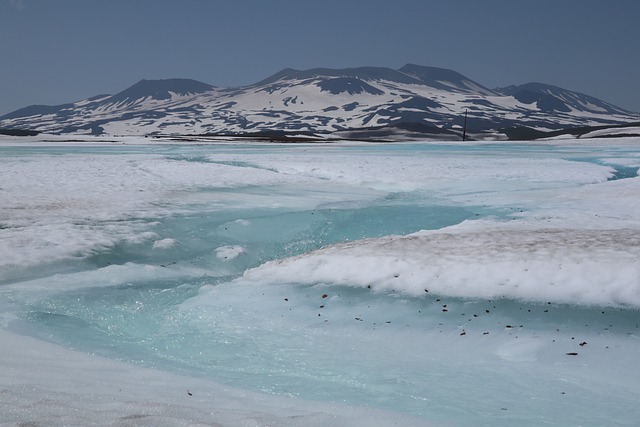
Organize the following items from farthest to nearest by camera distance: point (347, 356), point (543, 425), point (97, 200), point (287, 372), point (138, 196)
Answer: point (138, 196), point (97, 200), point (347, 356), point (287, 372), point (543, 425)

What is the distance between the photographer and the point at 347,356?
5.05m

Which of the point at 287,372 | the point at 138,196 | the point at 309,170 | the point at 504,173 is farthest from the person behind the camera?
the point at 309,170

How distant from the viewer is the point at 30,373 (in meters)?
3.80

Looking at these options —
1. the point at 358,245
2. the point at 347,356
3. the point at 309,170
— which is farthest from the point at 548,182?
the point at 347,356

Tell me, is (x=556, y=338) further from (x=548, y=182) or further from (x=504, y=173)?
(x=504, y=173)

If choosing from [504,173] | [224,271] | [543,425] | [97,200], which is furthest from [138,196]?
[504,173]

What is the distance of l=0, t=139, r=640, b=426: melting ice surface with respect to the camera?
3809mm

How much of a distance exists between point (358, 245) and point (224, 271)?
85.2 inches

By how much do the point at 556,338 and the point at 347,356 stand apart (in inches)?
81.3

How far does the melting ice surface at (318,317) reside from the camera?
3.81m

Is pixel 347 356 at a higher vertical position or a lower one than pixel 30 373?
lower

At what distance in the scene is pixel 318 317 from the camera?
6184 millimetres

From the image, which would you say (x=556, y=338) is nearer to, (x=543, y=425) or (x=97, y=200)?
(x=543, y=425)

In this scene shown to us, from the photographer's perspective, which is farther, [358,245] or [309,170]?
[309,170]
